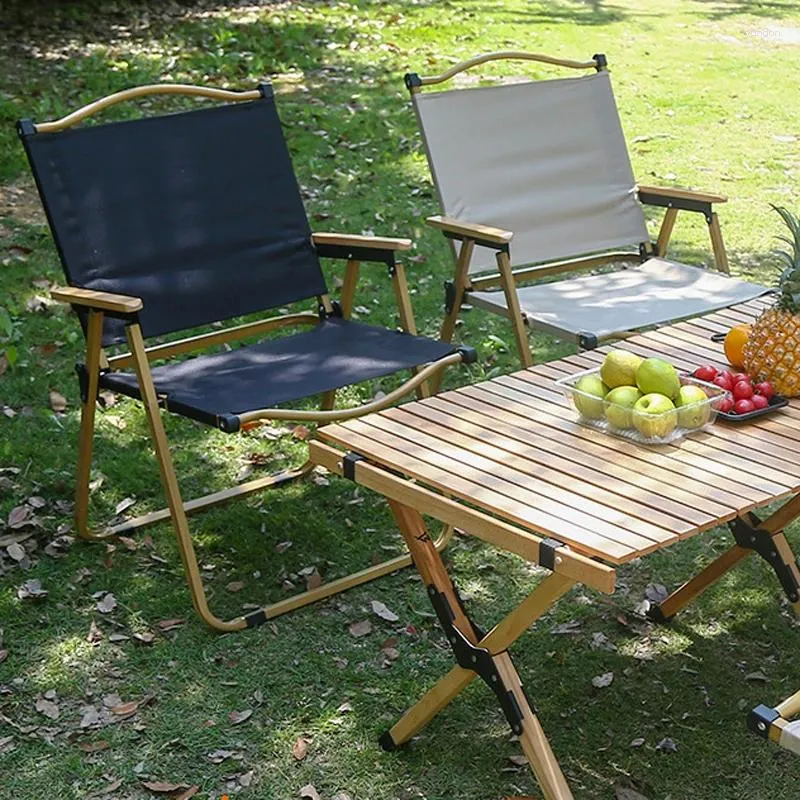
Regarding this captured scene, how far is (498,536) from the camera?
8.14 ft

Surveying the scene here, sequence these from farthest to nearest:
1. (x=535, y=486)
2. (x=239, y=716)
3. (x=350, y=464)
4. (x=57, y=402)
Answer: (x=57, y=402)
(x=239, y=716)
(x=350, y=464)
(x=535, y=486)

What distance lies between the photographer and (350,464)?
2801 millimetres

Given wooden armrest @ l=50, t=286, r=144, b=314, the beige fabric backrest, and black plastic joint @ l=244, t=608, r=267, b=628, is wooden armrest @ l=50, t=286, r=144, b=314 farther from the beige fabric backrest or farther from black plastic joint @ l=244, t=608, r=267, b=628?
the beige fabric backrest

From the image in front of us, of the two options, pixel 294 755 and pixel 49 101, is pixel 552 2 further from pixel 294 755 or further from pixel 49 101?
pixel 294 755

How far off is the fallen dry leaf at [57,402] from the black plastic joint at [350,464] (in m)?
2.04

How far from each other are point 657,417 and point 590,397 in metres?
0.18

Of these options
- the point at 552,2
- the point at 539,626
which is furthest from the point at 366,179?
the point at 552,2

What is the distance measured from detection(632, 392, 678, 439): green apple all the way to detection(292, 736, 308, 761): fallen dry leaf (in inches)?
39.6

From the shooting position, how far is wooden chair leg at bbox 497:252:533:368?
3958 millimetres

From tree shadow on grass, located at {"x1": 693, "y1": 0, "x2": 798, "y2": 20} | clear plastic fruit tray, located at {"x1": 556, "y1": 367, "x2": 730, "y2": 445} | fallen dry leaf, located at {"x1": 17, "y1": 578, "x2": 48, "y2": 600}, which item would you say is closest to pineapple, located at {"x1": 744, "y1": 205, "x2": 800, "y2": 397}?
clear plastic fruit tray, located at {"x1": 556, "y1": 367, "x2": 730, "y2": 445}

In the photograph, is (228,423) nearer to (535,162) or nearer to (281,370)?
(281,370)

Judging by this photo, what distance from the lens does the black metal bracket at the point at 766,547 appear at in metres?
3.28

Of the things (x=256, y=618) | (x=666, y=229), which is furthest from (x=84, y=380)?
(x=666, y=229)

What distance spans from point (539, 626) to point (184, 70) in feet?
20.2
